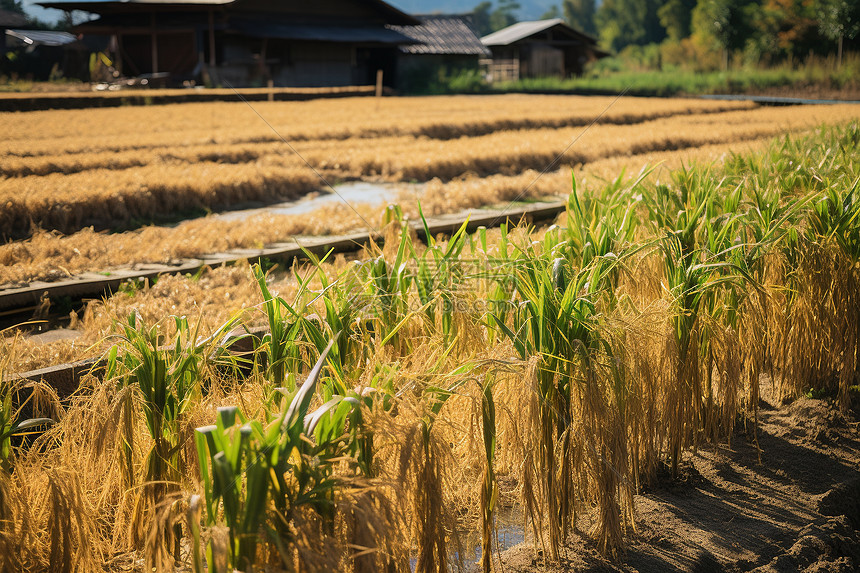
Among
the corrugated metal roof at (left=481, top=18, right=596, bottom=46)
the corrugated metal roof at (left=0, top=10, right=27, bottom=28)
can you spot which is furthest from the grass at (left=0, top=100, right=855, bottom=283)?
the corrugated metal roof at (left=481, top=18, right=596, bottom=46)

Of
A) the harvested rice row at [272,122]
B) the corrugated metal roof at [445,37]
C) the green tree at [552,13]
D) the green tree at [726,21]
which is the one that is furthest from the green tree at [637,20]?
the harvested rice row at [272,122]

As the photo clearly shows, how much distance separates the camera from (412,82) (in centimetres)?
3422

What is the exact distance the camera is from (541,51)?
4047 centimetres

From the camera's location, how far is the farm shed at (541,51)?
3988 centimetres

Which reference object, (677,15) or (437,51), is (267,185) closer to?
(677,15)

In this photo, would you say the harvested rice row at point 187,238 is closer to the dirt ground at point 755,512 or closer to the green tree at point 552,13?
the dirt ground at point 755,512

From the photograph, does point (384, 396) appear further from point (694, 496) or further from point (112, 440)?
point (694, 496)

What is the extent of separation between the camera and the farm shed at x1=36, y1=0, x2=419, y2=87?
85.5 ft

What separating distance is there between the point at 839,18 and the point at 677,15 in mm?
8905

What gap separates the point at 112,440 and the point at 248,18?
28.3m

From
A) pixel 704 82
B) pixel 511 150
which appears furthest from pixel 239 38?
pixel 511 150

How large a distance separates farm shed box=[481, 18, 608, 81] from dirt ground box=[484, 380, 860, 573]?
38455 mm

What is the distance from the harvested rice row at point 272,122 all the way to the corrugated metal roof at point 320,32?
6.77m

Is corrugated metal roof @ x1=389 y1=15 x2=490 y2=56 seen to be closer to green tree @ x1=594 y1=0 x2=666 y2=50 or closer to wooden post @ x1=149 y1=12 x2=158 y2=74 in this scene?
green tree @ x1=594 y1=0 x2=666 y2=50
